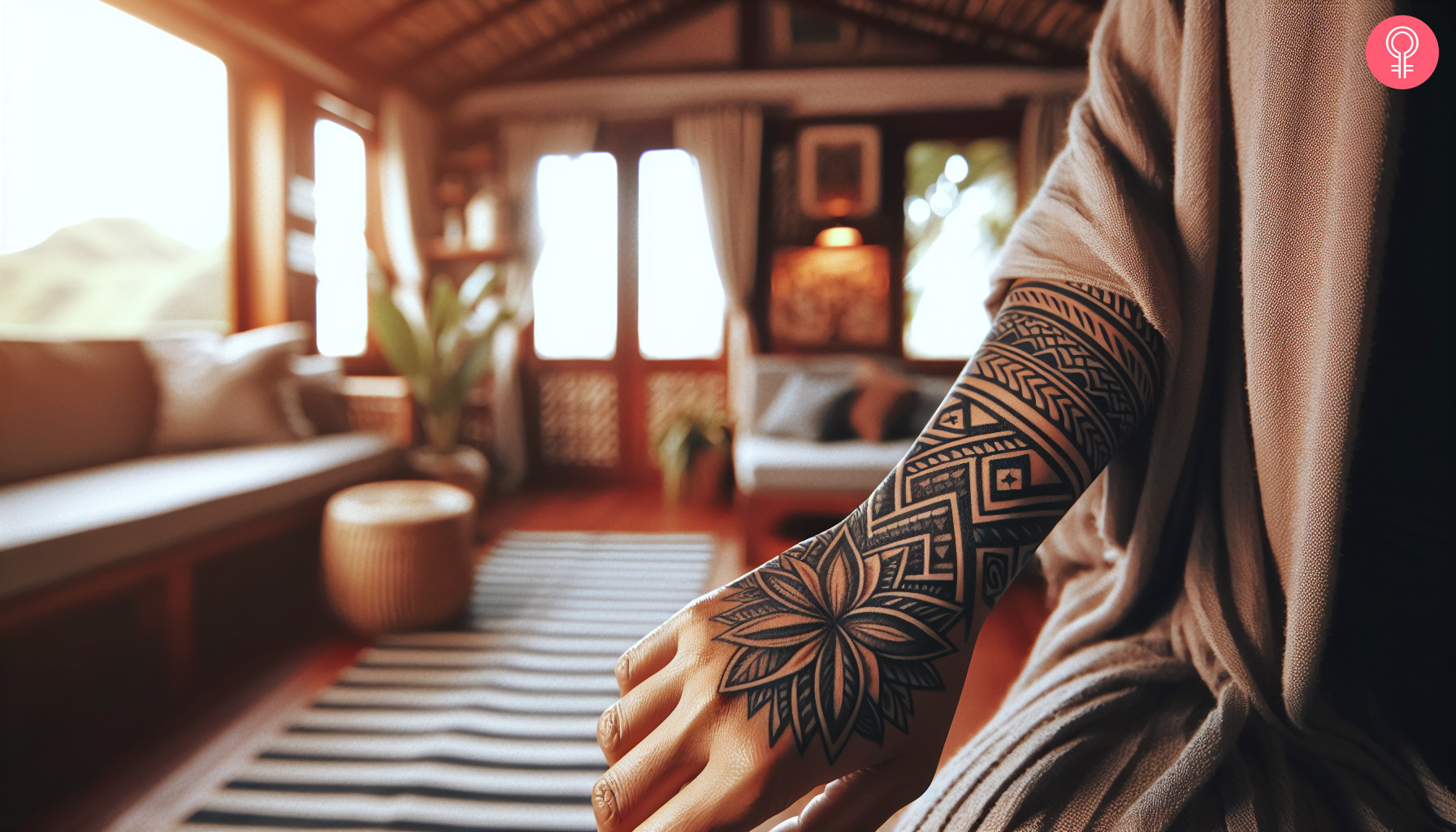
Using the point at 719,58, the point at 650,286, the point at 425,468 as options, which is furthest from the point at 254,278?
the point at 719,58

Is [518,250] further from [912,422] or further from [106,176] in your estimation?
[912,422]

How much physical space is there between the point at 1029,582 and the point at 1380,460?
2751 mm

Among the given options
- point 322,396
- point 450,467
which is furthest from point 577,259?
point 322,396

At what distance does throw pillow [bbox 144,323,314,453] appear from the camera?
8.48 feet

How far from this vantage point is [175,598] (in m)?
1.83

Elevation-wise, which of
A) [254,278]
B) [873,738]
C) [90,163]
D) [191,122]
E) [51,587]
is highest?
[191,122]

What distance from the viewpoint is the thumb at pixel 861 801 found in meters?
0.28

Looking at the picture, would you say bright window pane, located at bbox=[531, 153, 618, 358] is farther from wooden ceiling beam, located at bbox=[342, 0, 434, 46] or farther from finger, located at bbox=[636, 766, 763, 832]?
finger, located at bbox=[636, 766, 763, 832]

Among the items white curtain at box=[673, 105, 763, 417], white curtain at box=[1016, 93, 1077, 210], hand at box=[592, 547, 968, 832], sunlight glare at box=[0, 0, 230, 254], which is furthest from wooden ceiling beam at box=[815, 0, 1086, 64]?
hand at box=[592, 547, 968, 832]

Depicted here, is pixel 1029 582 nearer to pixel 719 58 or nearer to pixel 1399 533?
pixel 1399 533

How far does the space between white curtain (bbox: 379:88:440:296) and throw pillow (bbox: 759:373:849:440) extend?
2.85m

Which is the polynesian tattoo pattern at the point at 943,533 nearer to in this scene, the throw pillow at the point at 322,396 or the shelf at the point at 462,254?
the throw pillow at the point at 322,396

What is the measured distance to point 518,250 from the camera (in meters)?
4.98

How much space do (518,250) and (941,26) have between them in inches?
131
